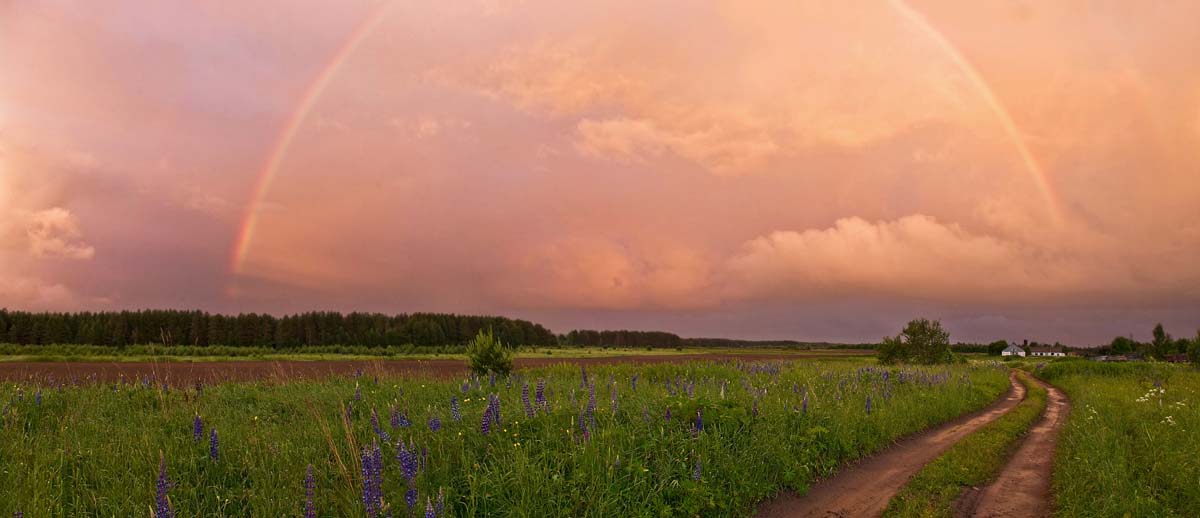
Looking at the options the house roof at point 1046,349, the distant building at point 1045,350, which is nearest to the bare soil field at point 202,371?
the distant building at point 1045,350

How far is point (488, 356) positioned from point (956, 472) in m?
16.4

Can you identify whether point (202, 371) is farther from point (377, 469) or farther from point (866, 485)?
point (866, 485)

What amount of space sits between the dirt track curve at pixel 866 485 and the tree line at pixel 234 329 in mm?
73380

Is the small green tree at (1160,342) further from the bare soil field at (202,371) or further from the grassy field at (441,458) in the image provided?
the grassy field at (441,458)

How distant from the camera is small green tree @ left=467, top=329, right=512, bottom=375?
2308 cm

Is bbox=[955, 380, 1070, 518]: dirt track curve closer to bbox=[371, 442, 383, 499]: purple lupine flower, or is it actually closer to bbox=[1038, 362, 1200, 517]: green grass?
bbox=[1038, 362, 1200, 517]: green grass

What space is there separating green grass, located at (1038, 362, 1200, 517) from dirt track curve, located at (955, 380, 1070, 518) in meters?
0.23

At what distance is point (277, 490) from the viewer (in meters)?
7.66

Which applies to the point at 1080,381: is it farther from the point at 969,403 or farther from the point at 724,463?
the point at 724,463

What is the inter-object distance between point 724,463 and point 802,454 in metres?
2.28

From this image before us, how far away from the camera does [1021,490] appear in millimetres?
10250

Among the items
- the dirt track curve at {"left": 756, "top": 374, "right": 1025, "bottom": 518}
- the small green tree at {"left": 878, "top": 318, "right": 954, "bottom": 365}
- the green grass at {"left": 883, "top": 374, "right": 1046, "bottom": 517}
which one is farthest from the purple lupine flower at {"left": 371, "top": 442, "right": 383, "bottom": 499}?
the small green tree at {"left": 878, "top": 318, "right": 954, "bottom": 365}

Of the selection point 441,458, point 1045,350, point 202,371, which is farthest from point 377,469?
point 1045,350

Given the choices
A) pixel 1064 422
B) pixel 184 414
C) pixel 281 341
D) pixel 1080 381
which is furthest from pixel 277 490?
pixel 281 341
